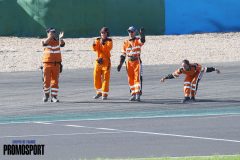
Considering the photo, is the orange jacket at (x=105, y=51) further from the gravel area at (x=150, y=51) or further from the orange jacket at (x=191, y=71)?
the gravel area at (x=150, y=51)

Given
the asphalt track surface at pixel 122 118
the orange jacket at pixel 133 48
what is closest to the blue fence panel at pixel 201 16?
the asphalt track surface at pixel 122 118

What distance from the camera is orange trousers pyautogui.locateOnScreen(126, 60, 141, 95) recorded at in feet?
73.6

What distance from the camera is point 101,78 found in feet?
76.1

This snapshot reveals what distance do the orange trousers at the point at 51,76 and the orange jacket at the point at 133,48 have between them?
1688 mm

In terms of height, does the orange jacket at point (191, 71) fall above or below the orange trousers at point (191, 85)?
above

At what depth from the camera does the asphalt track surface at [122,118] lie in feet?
50.1

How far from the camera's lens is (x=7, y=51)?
113 feet

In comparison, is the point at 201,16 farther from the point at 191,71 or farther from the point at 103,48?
the point at 191,71

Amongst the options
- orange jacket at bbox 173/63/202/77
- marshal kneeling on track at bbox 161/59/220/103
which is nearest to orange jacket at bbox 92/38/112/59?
marshal kneeling on track at bbox 161/59/220/103

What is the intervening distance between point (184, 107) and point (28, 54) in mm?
13674

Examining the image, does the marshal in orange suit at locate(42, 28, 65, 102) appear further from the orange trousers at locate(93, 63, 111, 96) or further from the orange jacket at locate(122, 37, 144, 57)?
the orange jacket at locate(122, 37, 144, 57)

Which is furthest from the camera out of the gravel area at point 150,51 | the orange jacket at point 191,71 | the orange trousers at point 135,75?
the gravel area at point 150,51

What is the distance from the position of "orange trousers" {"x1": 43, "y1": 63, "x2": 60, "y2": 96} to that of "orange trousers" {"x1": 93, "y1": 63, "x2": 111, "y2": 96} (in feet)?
3.36

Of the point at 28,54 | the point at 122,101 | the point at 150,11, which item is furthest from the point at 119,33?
the point at 122,101
